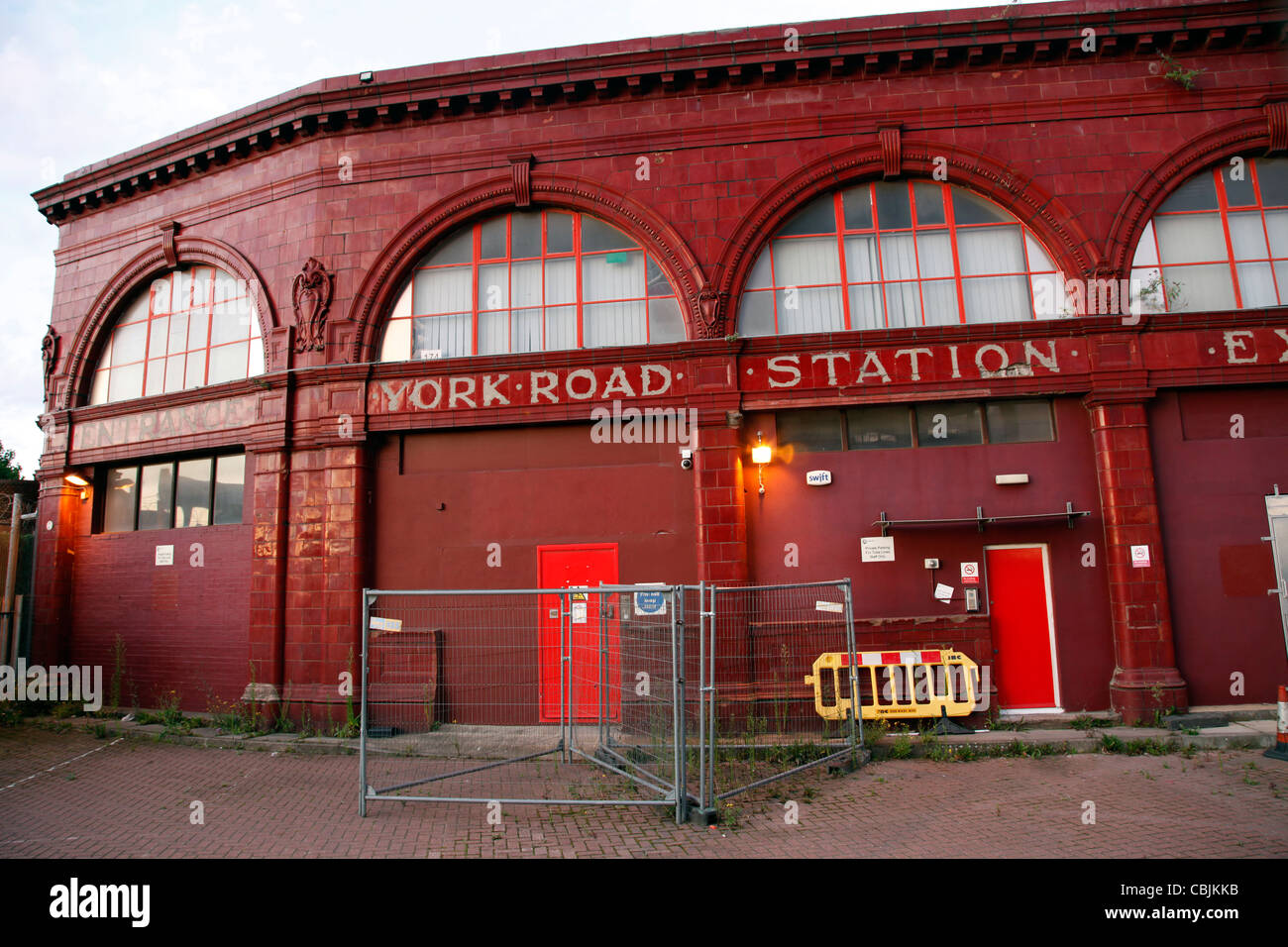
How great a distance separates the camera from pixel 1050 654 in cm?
1075

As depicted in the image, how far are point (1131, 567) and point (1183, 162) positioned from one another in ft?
20.7

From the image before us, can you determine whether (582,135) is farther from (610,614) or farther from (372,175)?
(610,614)

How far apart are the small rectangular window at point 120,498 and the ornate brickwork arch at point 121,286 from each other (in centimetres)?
178

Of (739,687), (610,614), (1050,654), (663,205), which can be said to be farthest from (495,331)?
(1050,654)

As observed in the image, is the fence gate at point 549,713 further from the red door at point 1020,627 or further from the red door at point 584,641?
the red door at point 1020,627

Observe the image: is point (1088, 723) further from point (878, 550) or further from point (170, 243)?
point (170, 243)

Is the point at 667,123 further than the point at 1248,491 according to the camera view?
Yes

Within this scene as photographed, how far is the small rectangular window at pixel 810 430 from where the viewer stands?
1145 centimetres

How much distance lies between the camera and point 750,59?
466 inches

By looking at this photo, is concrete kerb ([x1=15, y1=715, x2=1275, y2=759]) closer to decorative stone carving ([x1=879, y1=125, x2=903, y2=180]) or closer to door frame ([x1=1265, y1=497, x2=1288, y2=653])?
door frame ([x1=1265, y1=497, x2=1288, y2=653])

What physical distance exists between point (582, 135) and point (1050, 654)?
35.4 feet

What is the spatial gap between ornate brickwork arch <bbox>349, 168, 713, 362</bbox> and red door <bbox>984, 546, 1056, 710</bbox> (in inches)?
256

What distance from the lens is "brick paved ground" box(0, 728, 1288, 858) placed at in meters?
6.20

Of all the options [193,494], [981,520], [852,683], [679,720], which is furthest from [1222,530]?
[193,494]
